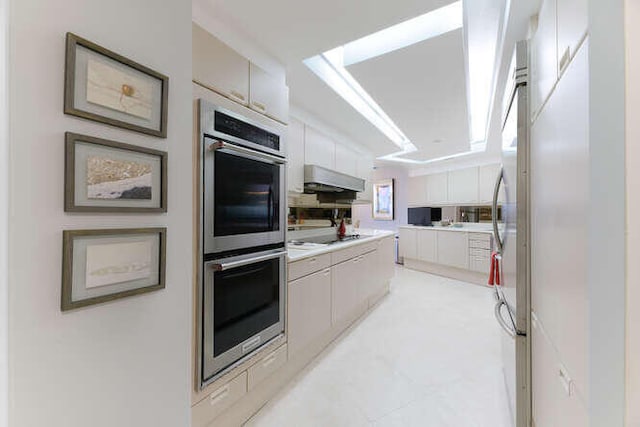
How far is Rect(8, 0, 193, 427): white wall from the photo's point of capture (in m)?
0.71

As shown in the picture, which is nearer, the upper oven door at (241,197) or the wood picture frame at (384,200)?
the upper oven door at (241,197)

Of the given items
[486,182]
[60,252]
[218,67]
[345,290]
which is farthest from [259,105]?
[486,182]

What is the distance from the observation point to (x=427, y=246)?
551 cm

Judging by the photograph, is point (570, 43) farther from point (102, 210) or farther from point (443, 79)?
point (443, 79)

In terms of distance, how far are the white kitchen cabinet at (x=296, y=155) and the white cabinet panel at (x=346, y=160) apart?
0.81 meters

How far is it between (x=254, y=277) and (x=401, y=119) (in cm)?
258

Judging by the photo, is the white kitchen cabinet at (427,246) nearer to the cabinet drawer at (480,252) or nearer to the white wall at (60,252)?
the cabinet drawer at (480,252)

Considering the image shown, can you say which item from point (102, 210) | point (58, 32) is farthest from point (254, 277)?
point (58, 32)

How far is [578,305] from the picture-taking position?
0.67m

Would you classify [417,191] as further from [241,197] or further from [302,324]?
[241,197]

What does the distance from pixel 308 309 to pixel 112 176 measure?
63.6 inches

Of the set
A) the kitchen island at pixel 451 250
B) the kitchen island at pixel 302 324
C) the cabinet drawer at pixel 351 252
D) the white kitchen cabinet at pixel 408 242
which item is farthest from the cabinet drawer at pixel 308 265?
the white kitchen cabinet at pixel 408 242

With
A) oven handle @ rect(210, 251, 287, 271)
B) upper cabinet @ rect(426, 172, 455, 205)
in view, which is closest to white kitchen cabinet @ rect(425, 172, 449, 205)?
upper cabinet @ rect(426, 172, 455, 205)

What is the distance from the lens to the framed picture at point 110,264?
30.9 inches
